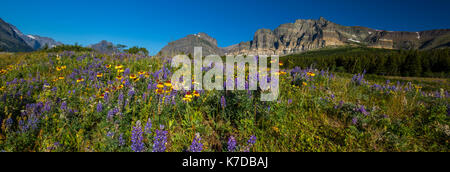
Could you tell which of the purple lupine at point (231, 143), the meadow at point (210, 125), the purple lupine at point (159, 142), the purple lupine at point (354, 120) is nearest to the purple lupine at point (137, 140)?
the meadow at point (210, 125)

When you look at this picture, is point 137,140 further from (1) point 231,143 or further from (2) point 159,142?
(1) point 231,143

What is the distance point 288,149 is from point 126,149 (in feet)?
7.44

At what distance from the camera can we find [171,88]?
4.03 metres

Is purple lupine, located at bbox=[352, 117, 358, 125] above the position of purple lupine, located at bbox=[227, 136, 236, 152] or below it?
above

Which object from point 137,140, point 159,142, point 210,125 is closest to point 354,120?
point 210,125

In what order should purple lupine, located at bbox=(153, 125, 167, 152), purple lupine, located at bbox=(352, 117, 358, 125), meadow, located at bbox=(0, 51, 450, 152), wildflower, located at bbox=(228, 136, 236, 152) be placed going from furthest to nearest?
purple lupine, located at bbox=(352, 117, 358, 125) < meadow, located at bbox=(0, 51, 450, 152) < wildflower, located at bbox=(228, 136, 236, 152) < purple lupine, located at bbox=(153, 125, 167, 152)

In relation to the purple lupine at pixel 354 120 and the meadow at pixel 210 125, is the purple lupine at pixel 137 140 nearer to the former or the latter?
the meadow at pixel 210 125

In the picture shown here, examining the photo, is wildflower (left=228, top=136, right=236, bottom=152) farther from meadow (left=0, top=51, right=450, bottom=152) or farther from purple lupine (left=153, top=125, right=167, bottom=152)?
purple lupine (left=153, top=125, right=167, bottom=152)

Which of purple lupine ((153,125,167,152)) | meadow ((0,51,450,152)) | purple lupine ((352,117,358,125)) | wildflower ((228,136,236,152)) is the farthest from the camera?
purple lupine ((352,117,358,125))

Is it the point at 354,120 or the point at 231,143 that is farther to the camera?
the point at 354,120

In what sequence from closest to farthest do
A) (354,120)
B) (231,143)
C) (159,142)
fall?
Answer: (159,142) → (231,143) → (354,120)

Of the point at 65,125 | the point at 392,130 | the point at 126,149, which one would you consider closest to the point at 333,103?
the point at 392,130

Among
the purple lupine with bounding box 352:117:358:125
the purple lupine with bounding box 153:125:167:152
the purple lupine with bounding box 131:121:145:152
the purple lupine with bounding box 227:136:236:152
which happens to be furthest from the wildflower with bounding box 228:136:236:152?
the purple lupine with bounding box 352:117:358:125
